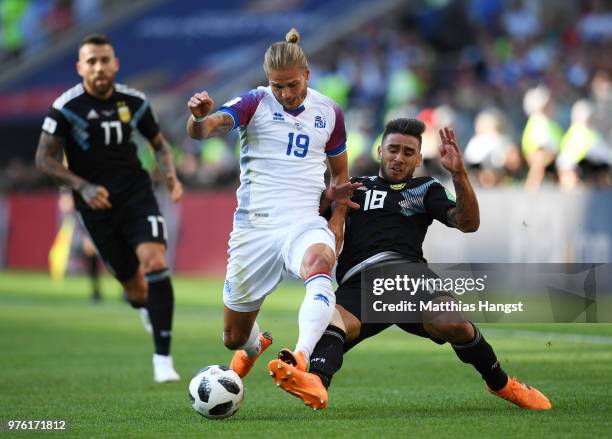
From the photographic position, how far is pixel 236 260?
25.3ft

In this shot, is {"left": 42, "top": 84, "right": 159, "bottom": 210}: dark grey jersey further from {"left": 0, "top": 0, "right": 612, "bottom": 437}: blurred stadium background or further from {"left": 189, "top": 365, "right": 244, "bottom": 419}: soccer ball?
{"left": 189, "top": 365, "right": 244, "bottom": 419}: soccer ball

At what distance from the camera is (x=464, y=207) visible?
7016 millimetres

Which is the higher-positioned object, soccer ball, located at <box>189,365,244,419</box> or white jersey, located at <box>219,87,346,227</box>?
white jersey, located at <box>219,87,346,227</box>

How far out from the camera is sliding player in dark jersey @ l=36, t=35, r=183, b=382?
385 inches

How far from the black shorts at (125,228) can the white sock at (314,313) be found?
3069 mm

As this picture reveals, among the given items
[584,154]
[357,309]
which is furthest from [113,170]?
[584,154]

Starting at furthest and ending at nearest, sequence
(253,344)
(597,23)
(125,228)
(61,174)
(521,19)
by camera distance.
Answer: (521,19) → (597,23) → (125,228) → (61,174) → (253,344)

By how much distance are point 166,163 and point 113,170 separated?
0.42 metres

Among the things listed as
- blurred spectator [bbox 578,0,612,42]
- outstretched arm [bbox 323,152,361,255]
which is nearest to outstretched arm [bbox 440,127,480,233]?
outstretched arm [bbox 323,152,361,255]

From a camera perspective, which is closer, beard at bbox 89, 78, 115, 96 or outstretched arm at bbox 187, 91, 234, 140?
outstretched arm at bbox 187, 91, 234, 140

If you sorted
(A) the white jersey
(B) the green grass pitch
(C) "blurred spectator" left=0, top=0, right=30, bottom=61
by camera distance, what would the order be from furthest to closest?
(C) "blurred spectator" left=0, top=0, right=30, bottom=61 → (A) the white jersey → (B) the green grass pitch

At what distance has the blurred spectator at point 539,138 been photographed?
732 inches

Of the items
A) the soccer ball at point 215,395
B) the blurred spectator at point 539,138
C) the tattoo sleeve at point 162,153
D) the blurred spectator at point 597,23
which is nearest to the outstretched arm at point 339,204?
the soccer ball at point 215,395

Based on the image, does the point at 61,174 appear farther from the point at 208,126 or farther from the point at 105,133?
the point at 208,126
